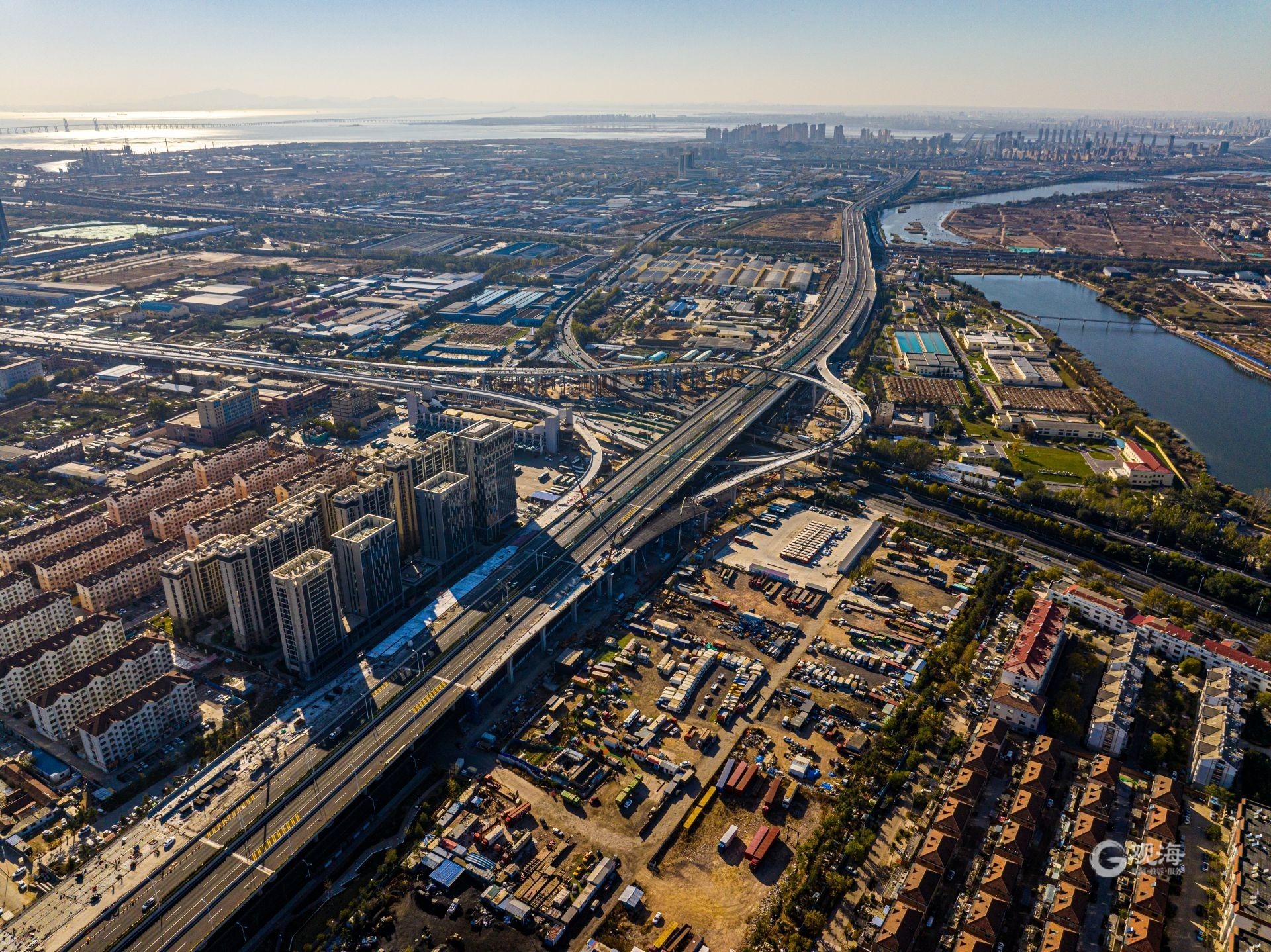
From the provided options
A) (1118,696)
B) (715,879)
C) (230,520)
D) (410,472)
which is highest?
(410,472)

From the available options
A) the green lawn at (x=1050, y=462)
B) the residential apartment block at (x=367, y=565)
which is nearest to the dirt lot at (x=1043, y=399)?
the green lawn at (x=1050, y=462)

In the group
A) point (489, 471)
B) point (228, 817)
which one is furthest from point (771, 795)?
point (489, 471)

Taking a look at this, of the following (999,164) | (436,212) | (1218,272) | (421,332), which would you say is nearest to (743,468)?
(421,332)

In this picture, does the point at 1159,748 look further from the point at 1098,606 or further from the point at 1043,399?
the point at 1043,399

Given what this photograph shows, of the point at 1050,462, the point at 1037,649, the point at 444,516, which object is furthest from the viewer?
the point at 1050,462

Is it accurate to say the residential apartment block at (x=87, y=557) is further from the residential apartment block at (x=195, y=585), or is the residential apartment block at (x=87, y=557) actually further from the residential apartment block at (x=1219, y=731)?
the residential apartment block at (x=1219, y=731)

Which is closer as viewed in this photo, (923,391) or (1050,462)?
(1050,462)
